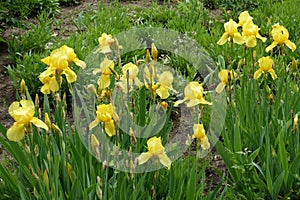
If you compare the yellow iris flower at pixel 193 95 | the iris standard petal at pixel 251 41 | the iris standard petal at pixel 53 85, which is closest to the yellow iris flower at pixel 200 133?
the yellow iris flower at pixel 193 95

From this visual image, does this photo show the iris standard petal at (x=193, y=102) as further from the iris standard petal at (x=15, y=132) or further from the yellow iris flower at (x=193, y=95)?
the iris standard petal at (x=15, y=132)

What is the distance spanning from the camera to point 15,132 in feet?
5.53

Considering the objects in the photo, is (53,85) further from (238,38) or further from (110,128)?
(238,38)

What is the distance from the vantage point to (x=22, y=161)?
2.07m

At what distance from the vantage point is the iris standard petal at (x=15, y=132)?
168cm

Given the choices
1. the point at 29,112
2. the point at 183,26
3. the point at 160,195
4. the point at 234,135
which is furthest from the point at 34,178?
the point at 183,26

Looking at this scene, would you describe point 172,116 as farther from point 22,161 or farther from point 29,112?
point 29,112

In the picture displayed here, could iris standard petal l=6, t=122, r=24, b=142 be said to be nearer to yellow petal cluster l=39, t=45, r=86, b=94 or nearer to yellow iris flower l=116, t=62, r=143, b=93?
yellow petal cluster l=39, t=45, r=86, b=94

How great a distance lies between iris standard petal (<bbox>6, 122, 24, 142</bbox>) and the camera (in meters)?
1.68

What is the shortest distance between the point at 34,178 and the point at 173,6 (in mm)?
3318

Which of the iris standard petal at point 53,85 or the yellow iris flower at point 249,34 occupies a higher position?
the yellow iris flower at point 249,34

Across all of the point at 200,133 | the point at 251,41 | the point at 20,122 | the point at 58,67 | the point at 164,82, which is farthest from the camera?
the point at 251,41

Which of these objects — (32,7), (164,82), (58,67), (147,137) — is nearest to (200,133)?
(164,82)

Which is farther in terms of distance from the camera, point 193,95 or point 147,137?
point 147,137
